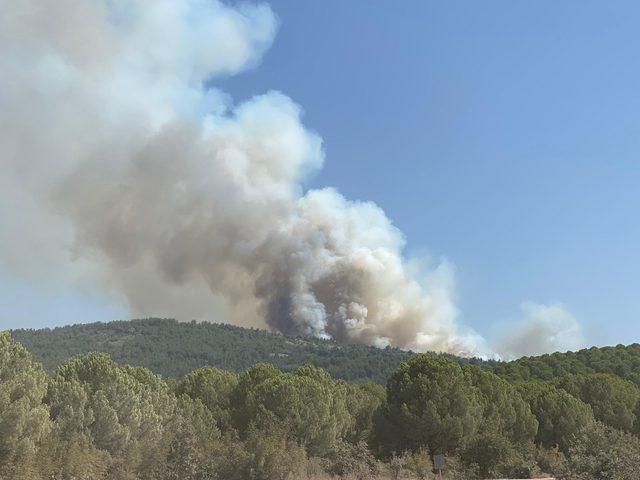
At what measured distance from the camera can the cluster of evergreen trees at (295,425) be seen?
3128 centimetres

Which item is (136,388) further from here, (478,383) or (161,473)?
(478,383)

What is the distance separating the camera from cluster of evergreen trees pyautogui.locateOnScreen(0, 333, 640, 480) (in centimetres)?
3128

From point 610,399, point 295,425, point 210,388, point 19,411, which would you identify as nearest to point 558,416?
point 610,399

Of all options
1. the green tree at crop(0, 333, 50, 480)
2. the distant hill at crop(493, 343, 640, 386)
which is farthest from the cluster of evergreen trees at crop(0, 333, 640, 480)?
the distant hill at crop(493, 343, 640, 386)

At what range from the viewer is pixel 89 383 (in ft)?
127

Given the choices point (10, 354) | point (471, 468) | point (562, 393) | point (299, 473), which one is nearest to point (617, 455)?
point (299, 473)

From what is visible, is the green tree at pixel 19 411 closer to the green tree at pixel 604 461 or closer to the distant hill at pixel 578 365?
the green tree at pixel 604 461

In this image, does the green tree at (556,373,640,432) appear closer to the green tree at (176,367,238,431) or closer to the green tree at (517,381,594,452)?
the green tree at (517,381,594,452)

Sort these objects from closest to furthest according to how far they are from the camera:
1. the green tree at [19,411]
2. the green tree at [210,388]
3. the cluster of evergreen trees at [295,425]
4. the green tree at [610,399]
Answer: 1. the green tree at [19,411]
2. the cluster of evergreen trees at [295,425]
3. the green tree at [210,388]
4. the green tree at [610,399]

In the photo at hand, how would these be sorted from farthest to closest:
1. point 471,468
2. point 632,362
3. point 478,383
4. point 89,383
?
1. point 632,362
2. point 478,383
3. point 471,468
4. point 89,383

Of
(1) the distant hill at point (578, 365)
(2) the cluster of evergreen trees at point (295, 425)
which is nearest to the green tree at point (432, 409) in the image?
(2) the cluster of evergreen trees at point (295, 425)

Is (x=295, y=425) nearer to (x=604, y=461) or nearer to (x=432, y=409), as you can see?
(x=432, y=409)

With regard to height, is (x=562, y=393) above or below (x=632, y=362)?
below

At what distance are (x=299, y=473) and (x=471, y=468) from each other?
707 inches
